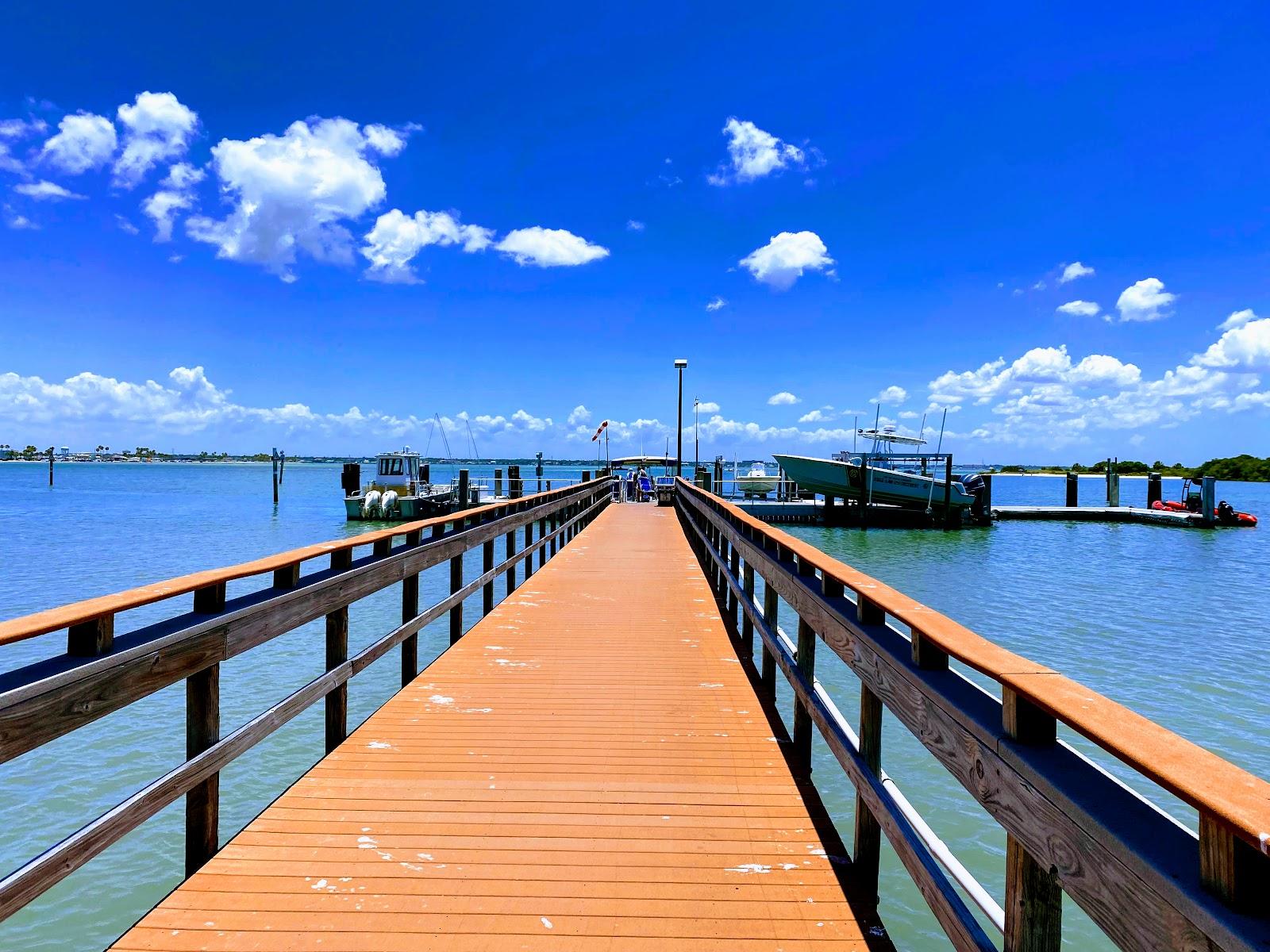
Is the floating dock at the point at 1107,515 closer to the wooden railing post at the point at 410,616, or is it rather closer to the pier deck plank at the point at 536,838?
the wooden railing post at the point at 410,616

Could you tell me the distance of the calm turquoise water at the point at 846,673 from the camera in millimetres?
4695

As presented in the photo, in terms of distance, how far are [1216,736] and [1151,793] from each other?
212 cm

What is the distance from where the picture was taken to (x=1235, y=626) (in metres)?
13.2

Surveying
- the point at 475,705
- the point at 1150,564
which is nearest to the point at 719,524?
the point at 475,705

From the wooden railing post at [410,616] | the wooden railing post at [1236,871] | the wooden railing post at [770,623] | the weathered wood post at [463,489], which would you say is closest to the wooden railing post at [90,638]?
the wooden railing post at [1236,871]

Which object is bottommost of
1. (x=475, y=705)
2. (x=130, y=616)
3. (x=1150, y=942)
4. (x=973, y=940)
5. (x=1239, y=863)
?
(x=130, y=616)

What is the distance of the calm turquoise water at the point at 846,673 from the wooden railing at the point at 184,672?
1994mm

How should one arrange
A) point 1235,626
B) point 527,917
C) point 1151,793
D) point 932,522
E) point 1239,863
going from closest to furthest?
point 1239,863
point 527,917
point 1151,793
point 1235,626
point 932,522

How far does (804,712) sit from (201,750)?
2.65 m

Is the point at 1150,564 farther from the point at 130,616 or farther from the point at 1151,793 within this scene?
the point at 130,616

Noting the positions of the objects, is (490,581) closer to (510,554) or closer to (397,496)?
(510,554)

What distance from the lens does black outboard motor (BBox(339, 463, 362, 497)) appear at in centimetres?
3519

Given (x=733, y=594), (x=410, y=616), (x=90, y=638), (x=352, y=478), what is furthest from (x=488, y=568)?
(x=352, y=478)

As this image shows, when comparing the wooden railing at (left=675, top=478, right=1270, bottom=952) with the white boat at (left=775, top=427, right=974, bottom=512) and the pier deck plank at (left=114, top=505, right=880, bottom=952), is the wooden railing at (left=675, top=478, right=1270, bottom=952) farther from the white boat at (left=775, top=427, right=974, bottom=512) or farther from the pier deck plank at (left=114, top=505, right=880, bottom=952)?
the white boat at (left=775, top=427, right=974, bottom=512)
